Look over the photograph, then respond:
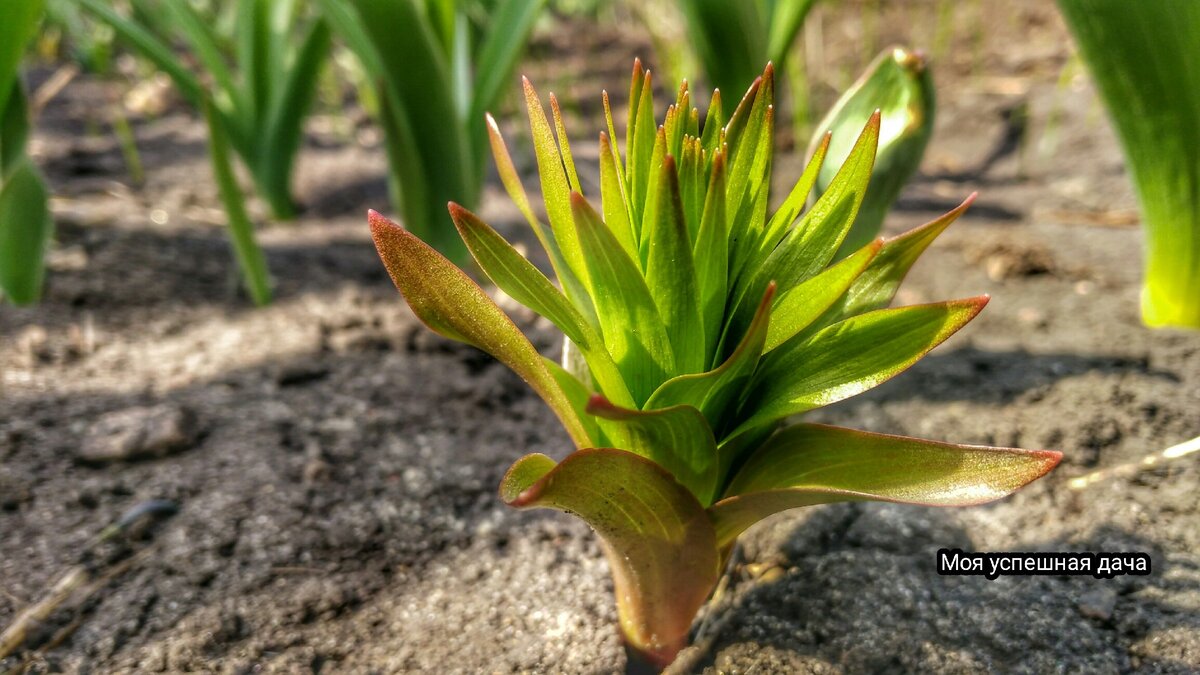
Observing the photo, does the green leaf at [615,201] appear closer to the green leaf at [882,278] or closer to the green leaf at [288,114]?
the green leaf at [882,278]

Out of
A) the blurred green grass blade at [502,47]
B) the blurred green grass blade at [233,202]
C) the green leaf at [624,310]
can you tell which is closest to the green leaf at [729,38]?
the blurred green grass blade at [502,47]

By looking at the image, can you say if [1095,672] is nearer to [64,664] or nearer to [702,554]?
[702,554]

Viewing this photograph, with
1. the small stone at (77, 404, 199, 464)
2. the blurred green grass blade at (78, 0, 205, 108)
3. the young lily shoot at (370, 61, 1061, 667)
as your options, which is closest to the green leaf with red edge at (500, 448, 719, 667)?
the young lily shoot at (370, 61, 1061, 667)

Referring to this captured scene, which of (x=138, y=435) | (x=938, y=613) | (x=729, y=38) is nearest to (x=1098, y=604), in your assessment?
(x=938, y=613)

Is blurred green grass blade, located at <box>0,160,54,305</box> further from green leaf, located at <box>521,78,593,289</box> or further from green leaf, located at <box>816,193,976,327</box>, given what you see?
green leaf, located at <box>816,193,976,327</box>

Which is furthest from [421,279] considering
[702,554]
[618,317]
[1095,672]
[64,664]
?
[1095,672]

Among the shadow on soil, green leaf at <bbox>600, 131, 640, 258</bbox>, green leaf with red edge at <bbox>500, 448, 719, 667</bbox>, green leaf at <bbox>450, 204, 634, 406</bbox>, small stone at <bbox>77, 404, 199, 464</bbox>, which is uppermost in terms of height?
green leaf at <bbox>600, 131, 640, 258</bbox>

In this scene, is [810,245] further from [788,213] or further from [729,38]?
[729,38]
